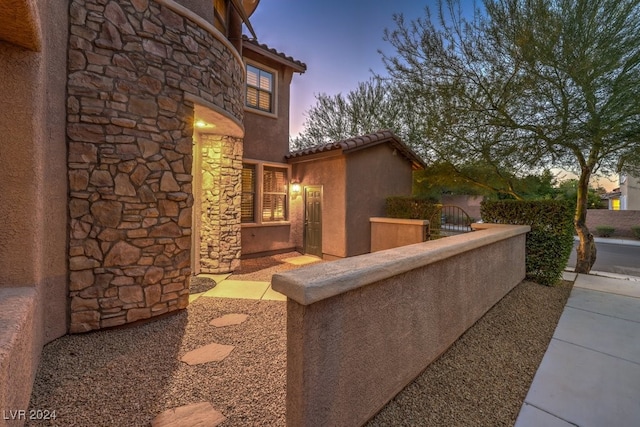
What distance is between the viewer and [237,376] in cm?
277

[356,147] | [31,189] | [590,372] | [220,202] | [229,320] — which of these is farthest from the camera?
[356,147]

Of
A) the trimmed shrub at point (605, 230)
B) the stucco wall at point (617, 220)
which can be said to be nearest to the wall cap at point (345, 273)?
the trimmed shrub at point (605, 230)

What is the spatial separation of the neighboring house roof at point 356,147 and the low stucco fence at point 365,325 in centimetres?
494

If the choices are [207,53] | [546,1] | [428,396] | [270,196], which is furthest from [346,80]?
[428,396]

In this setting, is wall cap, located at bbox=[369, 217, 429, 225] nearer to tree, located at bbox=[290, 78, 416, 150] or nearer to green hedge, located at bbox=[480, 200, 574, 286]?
green hedge, located at bbox=[480, 200, 574, 286]

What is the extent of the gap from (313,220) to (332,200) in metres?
1.08

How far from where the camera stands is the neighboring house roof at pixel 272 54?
7.65 meters

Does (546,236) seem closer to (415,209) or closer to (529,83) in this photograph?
(415,209)

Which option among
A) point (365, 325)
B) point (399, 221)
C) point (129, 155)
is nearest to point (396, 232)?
point (399, 221)

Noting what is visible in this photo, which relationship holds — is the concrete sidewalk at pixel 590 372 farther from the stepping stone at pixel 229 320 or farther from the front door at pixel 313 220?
the front door at pixel 313 220

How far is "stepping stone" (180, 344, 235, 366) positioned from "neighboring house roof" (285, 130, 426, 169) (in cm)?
576

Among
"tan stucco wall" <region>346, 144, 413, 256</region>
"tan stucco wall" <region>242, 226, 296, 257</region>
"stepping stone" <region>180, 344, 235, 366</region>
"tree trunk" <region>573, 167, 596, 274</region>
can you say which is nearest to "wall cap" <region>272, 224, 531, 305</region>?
"stepping stone" <region>180, 344, 235, 366</region>

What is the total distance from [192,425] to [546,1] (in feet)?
27.0

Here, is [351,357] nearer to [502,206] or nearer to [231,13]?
[502,206]
